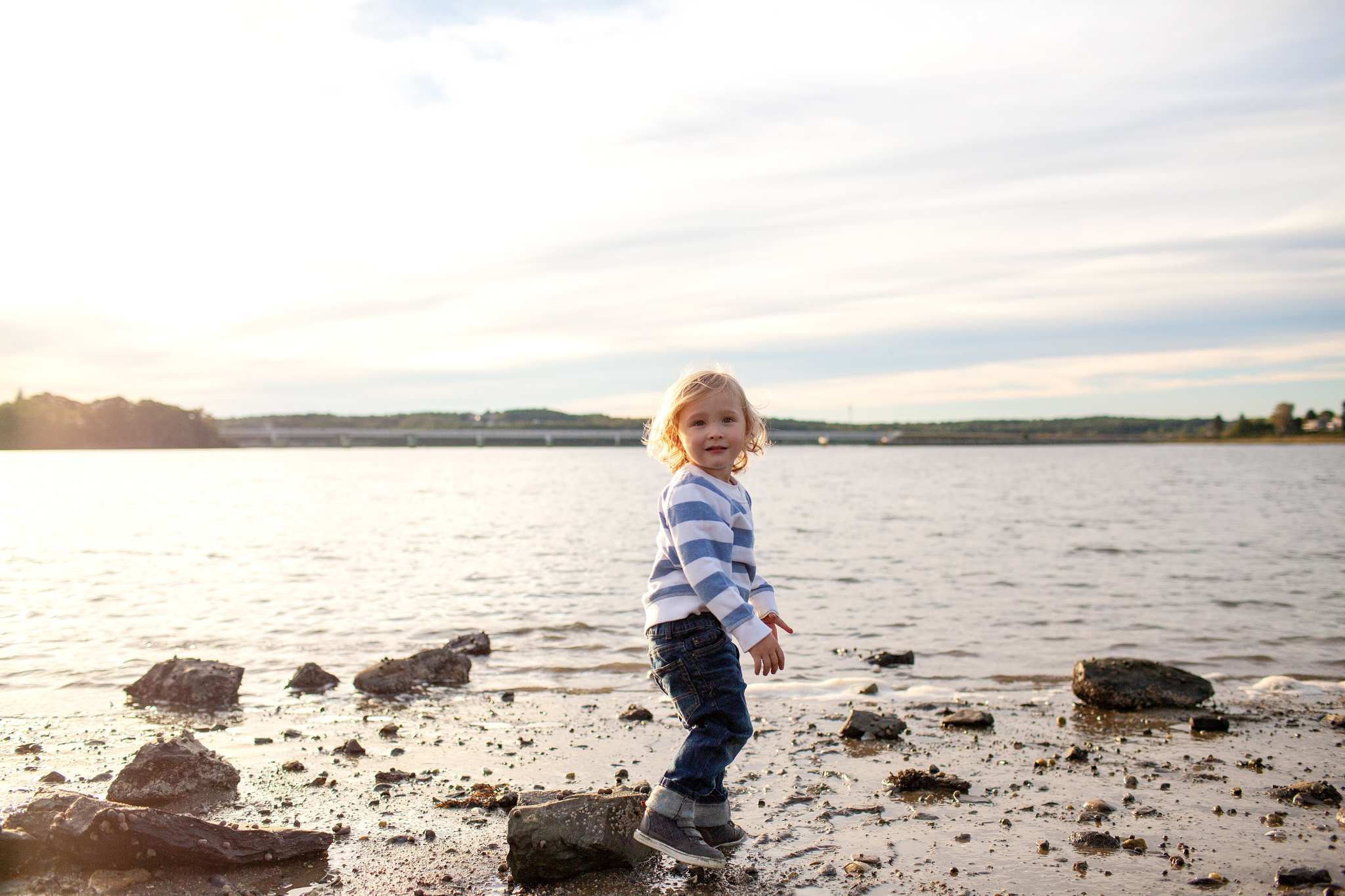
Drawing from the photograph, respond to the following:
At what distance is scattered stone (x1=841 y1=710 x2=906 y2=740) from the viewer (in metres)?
6.62

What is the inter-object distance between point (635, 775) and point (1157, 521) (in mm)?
30572

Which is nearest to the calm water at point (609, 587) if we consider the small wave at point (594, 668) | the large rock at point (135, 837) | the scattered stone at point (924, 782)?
the small wave at point (594, 668)

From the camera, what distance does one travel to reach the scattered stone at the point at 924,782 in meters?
5.43

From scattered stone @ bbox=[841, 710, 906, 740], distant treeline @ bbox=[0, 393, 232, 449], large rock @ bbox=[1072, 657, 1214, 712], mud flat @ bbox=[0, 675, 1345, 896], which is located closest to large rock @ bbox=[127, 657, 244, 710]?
mud flat @ bbox=[0, 675, 1345, 896]

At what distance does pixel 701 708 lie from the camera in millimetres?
4332

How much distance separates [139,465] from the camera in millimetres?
99812

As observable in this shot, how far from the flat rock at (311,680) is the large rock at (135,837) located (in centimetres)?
419

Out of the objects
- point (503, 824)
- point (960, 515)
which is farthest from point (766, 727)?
point (960, 515)

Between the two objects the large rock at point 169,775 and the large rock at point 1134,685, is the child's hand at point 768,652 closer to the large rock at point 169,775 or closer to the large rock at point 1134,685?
the large rock at point 169,775

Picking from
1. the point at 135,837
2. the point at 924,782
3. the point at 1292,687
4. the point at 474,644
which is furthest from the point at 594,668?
the point at 1292,687

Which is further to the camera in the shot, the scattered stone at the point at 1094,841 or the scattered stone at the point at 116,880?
the scattered stone at the point at 1094,841

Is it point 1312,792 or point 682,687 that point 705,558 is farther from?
point 1312,792

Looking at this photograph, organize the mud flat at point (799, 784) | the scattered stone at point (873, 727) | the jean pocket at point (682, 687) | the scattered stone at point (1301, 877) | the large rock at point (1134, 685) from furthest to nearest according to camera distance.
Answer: the large rock at point (1134, 685), the scattered stone at point (873, 727), the jean pocket at point (682, 687), the mud flat at point (799, 784), the scattered stone at point (1301, 877)

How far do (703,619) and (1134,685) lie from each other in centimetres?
531
